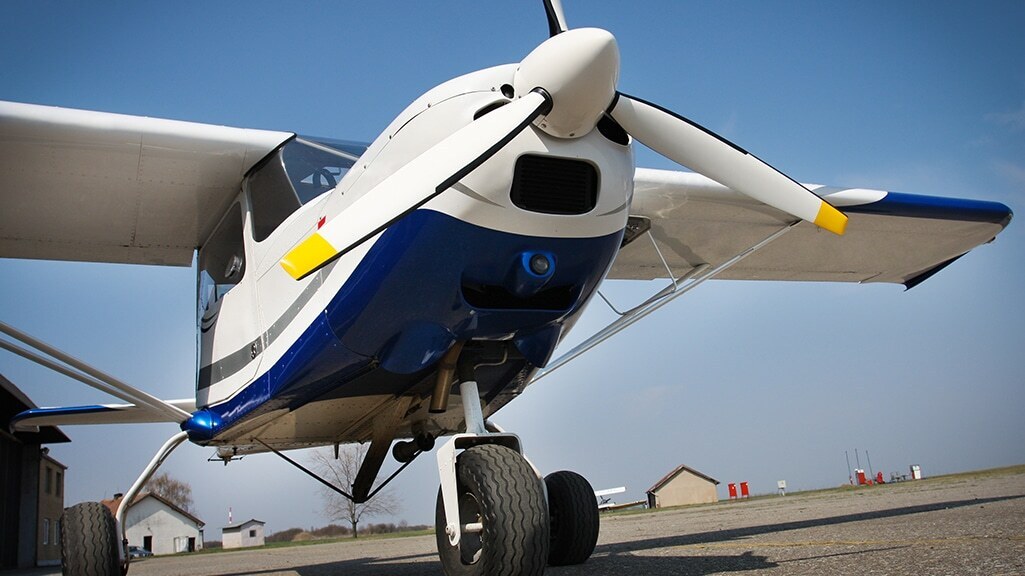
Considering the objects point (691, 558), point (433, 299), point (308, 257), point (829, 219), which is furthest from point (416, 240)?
point (691, 558)

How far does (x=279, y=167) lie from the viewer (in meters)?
5.92

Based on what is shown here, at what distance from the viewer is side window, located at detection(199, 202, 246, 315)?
20.2 ft

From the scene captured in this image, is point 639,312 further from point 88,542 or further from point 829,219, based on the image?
point 88,542

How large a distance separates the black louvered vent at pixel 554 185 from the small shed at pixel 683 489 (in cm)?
3837

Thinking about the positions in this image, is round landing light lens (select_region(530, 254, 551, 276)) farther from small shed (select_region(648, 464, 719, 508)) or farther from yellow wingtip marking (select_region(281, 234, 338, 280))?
small shed (select_region(648, 464, 719, 508))

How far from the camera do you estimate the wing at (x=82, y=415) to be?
25.5 feet

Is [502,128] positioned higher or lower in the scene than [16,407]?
lower

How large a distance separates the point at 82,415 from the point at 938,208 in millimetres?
8715

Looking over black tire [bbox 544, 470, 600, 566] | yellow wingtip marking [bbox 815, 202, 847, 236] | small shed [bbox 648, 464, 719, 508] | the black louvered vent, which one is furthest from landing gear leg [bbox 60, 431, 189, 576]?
small shed [bbox 648, 464, 719, 508]

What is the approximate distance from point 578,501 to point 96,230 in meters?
4.83

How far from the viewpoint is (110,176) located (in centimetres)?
633

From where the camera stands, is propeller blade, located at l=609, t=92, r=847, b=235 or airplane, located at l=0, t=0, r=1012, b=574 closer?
airplane, located at l=0, t=0, r=1012, b=574

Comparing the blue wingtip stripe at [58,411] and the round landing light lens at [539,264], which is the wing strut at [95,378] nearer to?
the blue wingtip stripe at [58,411]

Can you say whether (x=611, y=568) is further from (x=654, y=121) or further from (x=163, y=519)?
(x=163, y=519)
